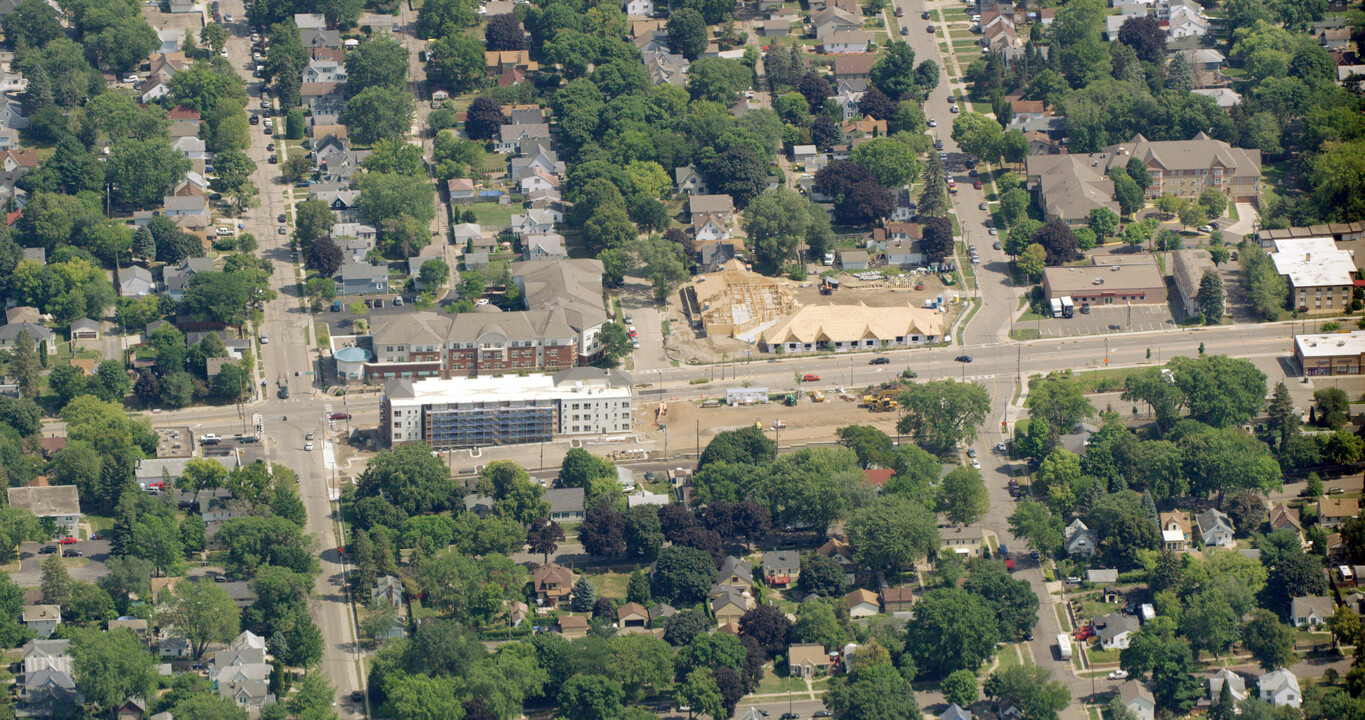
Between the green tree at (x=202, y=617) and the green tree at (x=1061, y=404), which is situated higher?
the green tree at (x=1061, y=404)

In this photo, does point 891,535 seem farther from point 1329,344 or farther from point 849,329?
point 1329,344

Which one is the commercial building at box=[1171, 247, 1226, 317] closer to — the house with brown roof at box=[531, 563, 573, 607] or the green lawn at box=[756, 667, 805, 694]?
the green lawn at box=[756, 667, 805, 694]

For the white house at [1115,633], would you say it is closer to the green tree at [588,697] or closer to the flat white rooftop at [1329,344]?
the green tree at [588,697]

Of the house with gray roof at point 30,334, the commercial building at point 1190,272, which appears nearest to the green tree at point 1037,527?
the commercial building at point 1190,272

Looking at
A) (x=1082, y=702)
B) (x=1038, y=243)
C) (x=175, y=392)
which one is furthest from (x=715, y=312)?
(x=1082, y=702)

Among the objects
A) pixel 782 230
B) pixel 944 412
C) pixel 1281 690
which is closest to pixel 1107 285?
pixel 782 230

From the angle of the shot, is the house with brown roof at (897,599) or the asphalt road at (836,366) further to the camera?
the asphalt road at (836,366)
